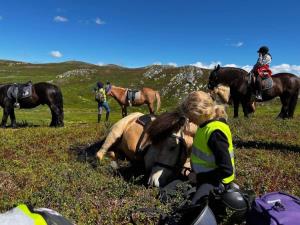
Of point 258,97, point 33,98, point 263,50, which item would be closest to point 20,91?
point 33,98

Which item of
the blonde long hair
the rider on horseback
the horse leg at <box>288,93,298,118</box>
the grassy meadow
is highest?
the rider on horseback

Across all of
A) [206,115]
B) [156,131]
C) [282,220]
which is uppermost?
[206,115]

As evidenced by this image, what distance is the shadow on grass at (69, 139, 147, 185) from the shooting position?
9952 millimetres

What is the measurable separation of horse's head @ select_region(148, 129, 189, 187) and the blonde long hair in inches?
63.2

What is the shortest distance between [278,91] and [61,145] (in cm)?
1607

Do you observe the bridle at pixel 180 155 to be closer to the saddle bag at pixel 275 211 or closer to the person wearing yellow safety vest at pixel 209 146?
the person wearing yellow safety vest at pixel 209 146

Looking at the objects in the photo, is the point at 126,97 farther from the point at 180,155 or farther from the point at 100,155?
the point at 180,155

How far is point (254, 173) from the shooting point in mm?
10188

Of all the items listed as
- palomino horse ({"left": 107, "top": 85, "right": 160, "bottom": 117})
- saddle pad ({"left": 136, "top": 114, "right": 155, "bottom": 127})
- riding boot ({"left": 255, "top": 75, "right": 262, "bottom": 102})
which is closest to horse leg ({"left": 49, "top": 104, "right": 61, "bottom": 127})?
palomino horse ({"left": 107, "top": 85, "right": 160, "bottom": 117})

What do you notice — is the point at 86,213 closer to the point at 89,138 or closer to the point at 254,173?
the point at 254,173

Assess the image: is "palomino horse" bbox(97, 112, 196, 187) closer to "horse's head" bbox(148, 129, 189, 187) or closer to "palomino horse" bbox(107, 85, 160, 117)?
"horse's head" bbox(148, 129, 189, 187)

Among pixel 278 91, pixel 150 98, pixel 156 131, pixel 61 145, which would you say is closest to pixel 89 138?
pixel 61 145

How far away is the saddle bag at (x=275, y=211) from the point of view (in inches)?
220

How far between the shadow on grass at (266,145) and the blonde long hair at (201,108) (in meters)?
6.69
